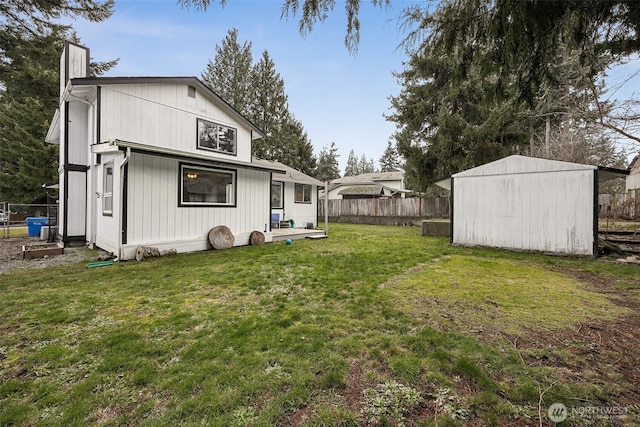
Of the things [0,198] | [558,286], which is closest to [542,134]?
[558,286]

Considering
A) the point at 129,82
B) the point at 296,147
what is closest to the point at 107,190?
the point at 129,82

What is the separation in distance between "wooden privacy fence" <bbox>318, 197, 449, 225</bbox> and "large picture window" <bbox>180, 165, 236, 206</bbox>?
1118 cm

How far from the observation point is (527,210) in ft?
25.5

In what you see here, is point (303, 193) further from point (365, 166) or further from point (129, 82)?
point (365, 166)

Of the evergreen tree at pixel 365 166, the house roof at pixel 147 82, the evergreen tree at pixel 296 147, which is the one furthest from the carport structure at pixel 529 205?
the evergreen tree at pixel 365 166

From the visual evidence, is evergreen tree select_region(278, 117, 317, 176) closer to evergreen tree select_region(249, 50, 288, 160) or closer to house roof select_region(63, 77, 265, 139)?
evergreen tree select_region(249, 50, 288, 160)

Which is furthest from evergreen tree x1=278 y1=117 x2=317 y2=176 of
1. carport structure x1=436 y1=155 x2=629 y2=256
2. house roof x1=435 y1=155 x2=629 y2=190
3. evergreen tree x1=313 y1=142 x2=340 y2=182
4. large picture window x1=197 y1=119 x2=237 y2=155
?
house roof x1=435 y1=155 x2=629 y2=190

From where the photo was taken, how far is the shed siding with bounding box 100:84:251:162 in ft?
25.1

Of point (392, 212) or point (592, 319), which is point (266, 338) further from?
point (392, 212)

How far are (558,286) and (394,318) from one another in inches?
133

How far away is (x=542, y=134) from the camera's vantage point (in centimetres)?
1736

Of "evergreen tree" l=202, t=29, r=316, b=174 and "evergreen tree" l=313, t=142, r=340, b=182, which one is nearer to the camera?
"evergreen tree" l=202, t=29, r=316, b=174

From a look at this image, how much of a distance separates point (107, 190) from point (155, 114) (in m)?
2.73

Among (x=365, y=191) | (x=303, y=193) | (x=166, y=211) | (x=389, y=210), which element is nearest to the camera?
(x=166, y=211)
